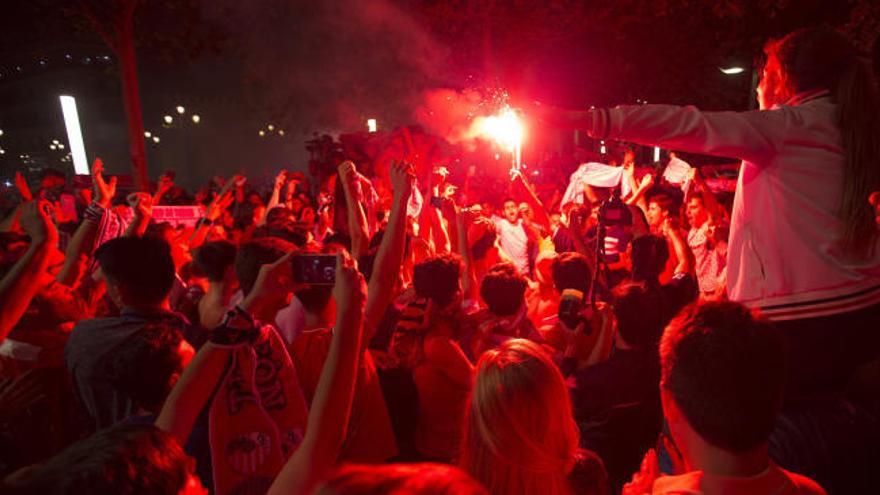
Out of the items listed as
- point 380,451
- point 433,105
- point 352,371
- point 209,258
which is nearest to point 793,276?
point 352,371

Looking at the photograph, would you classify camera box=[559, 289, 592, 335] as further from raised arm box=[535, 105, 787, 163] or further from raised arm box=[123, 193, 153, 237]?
raised arm box=[123, 193, 153, 237]

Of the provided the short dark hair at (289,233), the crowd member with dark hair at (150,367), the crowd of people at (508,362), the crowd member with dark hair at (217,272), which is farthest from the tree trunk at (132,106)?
the crowd member with dark hair at (150,367)

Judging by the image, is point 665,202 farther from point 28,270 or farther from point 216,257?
point 28,270

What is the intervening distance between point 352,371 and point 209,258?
7.93 feet

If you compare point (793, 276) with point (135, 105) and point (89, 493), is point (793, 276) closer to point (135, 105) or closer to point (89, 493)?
point (89, 493)

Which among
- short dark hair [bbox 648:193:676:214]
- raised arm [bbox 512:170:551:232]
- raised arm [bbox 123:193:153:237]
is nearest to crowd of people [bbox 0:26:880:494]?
raised arm [bbox 123:193:153:237]

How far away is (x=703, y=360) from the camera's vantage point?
1.70 meters

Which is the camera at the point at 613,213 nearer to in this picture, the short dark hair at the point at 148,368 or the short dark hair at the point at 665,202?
the short dark hair at the point at 148,368

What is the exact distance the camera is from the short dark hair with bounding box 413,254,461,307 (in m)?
3.57

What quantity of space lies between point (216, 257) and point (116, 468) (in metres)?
2.91

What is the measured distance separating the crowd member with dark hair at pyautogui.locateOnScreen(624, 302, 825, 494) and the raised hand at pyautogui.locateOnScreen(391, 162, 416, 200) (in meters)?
1.82

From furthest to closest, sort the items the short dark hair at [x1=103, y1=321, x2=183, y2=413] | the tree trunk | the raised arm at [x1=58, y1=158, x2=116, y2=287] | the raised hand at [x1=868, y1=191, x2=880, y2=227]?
the tree trunk, the raised arm at [x1=58, y1=158, x2=116, y2=287], the short dark hair at [x1=103, y1=321, x2=183, y2=413], the raised hand at [x1=868, y1=191, x2=880, y2=227]

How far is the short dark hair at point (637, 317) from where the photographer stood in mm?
3311

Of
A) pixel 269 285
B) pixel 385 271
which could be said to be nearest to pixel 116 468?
pixel 269 285
